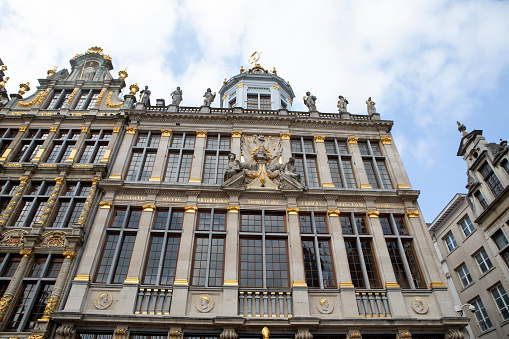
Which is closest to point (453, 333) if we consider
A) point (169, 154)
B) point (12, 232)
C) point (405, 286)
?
point (405, 286)

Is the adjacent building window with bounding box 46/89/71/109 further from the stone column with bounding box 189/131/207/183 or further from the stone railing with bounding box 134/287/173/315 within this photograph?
the stone railing with bounding box 134/287/173/315

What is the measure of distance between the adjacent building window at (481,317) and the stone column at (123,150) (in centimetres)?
2820

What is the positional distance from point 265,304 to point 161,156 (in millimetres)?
11117

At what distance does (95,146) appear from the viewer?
72.3 ft

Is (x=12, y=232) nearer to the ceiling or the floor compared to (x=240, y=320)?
nearer to the ceiling

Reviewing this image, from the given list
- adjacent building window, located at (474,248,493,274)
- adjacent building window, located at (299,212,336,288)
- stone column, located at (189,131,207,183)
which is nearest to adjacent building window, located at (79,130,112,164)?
stone column, located at (189,131,207,183)

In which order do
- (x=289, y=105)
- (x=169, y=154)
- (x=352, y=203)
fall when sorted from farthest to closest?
1. (x=289, y=105)
2. (x=169, y=154)
3. (x=352, y=203)

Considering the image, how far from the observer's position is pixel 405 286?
17359 mm

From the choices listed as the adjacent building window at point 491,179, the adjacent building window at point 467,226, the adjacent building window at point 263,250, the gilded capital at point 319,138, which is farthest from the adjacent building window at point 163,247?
the adjacent building window at point 467,226

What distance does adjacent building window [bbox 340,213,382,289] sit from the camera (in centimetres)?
1734

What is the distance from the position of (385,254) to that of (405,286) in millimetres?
1775

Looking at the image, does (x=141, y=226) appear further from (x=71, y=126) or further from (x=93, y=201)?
(x=71, y=126)

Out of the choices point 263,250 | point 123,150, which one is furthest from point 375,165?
point 123,150

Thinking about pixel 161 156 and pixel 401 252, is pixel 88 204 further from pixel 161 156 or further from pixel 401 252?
pixel 401 252
